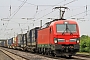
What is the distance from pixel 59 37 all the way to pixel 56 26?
1.22 m

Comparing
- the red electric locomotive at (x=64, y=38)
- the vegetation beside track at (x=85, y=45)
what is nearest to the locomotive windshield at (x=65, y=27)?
the red electric locomotive at (x=64, y=38)

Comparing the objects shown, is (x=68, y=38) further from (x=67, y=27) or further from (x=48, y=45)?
(x=48, y=45)

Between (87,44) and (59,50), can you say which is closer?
(59,50)

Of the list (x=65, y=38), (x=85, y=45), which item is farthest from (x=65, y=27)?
(x=85, y=45)

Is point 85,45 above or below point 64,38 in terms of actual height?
below

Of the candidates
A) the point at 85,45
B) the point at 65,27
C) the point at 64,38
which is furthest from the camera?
the point at 85,45

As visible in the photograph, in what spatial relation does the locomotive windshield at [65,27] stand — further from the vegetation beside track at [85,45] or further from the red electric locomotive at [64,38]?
the vegetation beside track at [85,45]

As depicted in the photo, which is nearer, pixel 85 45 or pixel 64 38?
pixel 64 38

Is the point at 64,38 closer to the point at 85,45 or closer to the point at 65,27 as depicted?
the point at 65,27

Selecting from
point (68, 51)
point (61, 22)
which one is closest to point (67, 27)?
point (61, 22)

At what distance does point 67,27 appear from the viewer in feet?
75.5

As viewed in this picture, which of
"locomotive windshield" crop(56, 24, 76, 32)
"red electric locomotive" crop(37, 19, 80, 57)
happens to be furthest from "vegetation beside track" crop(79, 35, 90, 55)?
"red electric locomotive" crop(37, 19, 80, 57)

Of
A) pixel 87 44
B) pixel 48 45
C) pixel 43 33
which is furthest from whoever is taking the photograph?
pixel 87 44

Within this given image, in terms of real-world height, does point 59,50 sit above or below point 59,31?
below
